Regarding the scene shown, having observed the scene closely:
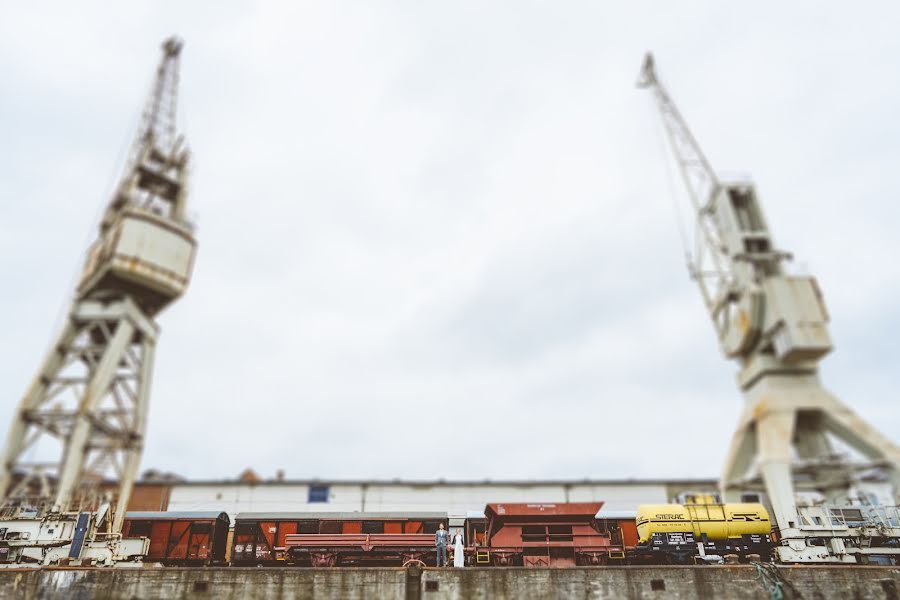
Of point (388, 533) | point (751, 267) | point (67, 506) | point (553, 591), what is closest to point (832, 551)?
point (553, 591)

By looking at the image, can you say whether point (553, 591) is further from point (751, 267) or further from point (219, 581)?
point (751, 267)

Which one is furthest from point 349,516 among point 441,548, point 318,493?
point 318,493

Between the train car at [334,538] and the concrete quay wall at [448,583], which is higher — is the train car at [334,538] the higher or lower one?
the higher one

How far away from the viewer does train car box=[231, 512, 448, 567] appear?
22.4 meters

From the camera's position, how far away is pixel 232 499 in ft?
140

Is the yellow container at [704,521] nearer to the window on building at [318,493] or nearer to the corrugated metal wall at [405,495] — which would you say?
the corrugated metal wall at [405,495]

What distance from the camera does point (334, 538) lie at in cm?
2231

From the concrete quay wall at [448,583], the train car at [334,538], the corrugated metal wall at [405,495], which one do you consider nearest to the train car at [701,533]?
the concrete quay wall at [448,583]

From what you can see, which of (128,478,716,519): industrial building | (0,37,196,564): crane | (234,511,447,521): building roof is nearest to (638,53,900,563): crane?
(128,478,716,519): industrial building

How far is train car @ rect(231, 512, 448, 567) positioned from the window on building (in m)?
18.7

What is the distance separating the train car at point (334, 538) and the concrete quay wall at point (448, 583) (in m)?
2.32

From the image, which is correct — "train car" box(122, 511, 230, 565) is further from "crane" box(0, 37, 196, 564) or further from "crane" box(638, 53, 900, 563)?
"crane" box(638, 53, 900, 563)

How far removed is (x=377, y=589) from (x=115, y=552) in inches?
412

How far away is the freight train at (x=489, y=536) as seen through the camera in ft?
73.7
